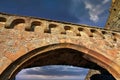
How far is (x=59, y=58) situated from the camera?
7707mm

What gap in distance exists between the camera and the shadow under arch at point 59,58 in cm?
595

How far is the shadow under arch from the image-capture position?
5.95 metres

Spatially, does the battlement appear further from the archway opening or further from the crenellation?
the archway opening

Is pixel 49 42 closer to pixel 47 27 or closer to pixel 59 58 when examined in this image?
pixel 47 27

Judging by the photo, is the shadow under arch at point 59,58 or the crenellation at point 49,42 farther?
the crenellation at point 49,42

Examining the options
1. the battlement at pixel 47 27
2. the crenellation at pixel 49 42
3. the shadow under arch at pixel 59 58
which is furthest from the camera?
the battlement at pixel 47 27

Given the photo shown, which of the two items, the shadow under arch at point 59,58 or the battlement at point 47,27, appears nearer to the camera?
the shadow under arch at point 59,58

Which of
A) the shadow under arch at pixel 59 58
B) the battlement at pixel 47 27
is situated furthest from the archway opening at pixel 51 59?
the battlement at pixel 47 27

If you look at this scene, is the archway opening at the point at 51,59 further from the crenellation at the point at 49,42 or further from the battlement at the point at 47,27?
the battlement at the point at 47,27

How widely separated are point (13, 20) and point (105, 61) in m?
3.70

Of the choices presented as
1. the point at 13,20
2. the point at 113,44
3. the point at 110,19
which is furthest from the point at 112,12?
the point at 13,20

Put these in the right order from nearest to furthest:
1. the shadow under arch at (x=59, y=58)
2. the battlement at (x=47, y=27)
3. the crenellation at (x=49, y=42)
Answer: the shadow under arch at (x=59, y=58), the crenellation at (x=49, y=42), the battlement at (x=47, y=27)

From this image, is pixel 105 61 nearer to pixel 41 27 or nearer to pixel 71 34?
pixel 71 34

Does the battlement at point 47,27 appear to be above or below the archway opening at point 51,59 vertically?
above
